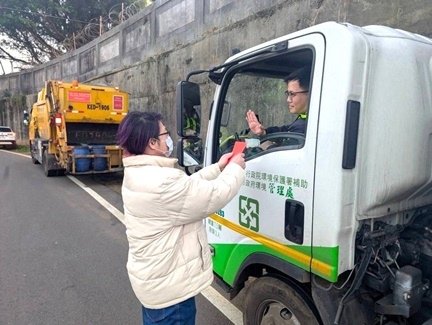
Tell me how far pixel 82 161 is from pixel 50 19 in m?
21.5

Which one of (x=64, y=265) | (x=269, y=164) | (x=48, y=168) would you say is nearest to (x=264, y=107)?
(x=269, y=164)

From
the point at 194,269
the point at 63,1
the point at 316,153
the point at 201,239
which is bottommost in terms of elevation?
the point at 194,269

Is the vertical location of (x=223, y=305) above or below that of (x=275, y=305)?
below

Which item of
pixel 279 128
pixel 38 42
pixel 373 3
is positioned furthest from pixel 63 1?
pixel 279 128

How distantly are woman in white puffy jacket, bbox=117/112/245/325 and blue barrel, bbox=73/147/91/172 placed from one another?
745 cm

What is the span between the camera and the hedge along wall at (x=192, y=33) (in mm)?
5461

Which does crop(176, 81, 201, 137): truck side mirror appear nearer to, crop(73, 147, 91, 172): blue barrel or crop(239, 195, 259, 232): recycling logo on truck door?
crop(239, 195, 259, 232): recycling logo on truck door

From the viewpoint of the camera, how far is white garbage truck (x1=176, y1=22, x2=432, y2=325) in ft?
5.18

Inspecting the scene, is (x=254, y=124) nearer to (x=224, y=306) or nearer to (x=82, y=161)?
(x=224, y=306)

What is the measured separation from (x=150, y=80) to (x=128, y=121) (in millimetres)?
11380

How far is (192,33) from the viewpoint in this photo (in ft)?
34.7

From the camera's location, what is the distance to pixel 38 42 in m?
28.4

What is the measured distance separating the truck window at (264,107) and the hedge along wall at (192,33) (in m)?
3.25

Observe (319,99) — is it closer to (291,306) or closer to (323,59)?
(323,59)
